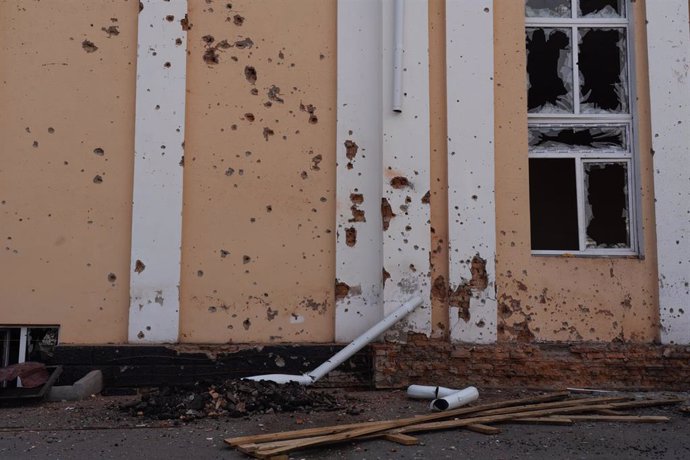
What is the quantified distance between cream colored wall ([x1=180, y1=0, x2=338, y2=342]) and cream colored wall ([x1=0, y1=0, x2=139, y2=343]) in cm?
59

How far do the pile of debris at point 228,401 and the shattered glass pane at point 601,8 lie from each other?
4.20 metres

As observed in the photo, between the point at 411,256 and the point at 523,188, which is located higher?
the point at 523,188

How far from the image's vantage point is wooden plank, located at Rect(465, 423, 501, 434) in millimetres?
4160

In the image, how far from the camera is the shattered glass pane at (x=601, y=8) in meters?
6.00

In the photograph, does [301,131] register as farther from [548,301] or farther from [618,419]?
[618,419]

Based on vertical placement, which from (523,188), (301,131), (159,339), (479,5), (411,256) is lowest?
(159,339)

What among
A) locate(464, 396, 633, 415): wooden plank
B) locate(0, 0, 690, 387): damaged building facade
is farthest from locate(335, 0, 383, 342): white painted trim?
locate(464, 396, 633, 415): wooden plank

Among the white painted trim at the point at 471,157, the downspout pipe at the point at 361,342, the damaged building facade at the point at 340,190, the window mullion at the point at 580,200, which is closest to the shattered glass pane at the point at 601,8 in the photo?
the damaged building facade at the point at 340,190

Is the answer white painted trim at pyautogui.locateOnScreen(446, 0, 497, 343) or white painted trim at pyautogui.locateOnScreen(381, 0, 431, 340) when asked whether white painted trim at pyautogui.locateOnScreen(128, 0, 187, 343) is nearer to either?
white painted trim at pyautogui.locateOnScreen(381, 0, 431, 340)

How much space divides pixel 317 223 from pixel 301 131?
0.83 meters

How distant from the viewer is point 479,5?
5766 millimetres

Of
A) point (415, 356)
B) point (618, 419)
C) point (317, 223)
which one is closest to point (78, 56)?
point (317, 223)

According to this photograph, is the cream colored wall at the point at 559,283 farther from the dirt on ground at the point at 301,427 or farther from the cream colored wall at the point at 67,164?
the cream colored wall at the point at 67,164

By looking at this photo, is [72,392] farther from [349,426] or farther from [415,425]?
[415,425]
